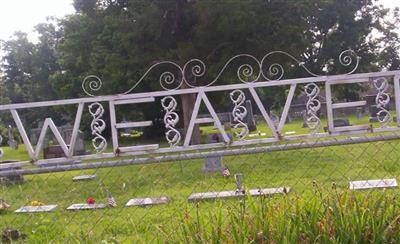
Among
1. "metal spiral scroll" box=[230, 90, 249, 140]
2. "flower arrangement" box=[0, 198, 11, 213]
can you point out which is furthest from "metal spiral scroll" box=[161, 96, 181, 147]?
"flower arrangement" box=[0, 198, 11, 213]

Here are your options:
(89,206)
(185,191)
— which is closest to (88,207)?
(89,206)

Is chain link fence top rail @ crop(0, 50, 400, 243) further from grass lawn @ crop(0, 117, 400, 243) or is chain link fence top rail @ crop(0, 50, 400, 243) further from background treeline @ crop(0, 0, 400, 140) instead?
background treeline @ crop(0, 0, 400, 140)

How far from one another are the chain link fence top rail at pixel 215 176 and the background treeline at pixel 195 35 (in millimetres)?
5524

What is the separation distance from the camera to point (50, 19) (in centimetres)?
5178

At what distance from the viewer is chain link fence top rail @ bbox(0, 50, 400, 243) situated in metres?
3.37

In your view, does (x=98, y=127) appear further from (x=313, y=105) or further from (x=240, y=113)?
(x=313, y=105)

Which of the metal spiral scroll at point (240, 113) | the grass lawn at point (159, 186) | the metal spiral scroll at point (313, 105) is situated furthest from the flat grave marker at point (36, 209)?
the metal spiral scroll at point (313, 105)

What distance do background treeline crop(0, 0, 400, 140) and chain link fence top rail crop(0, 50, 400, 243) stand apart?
18.1ft

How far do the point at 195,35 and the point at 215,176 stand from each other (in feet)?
28.0

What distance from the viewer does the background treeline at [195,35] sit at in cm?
1742

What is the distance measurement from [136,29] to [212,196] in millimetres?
11567

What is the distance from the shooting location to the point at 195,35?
17906mm

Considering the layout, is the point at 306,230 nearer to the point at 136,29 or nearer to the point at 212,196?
the point at 212,196

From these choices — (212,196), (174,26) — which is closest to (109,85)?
(174,26)
